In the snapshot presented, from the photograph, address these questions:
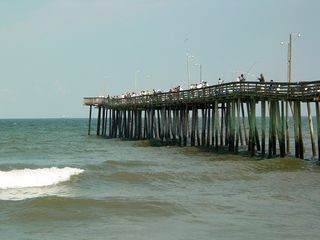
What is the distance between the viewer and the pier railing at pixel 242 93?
24.9m

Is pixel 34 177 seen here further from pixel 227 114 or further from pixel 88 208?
pixel 227 114

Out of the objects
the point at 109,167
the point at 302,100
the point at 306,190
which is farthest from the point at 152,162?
the point at 306,190

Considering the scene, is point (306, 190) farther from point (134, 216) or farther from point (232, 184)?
point (134, 216)

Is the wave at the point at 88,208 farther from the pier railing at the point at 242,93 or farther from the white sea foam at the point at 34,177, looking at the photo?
A: the pier railing at the point at 242,93

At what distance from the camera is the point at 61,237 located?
482 inches

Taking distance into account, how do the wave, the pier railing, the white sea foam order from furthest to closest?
the pier railing → the white sea foam → the wave

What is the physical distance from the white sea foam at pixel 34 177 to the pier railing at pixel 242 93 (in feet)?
31.3

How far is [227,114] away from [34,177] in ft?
46.4

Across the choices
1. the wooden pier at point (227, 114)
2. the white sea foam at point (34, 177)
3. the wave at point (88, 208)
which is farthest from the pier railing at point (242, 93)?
the wave at point (88, 208)

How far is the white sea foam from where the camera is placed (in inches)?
824

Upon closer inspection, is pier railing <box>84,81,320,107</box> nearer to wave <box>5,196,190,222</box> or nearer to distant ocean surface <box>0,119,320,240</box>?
distant ocean surface <box>0,119,320,240</box>

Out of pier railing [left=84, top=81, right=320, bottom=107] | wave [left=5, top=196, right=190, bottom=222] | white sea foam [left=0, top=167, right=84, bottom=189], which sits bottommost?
wave [left=5, top=196, right=190, bottom=222]

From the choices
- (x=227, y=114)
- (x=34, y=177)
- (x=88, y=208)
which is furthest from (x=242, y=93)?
(x=88, y=208)

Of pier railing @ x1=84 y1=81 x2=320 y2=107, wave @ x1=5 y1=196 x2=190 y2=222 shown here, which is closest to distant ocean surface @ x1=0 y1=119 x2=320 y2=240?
wave @ x1=5 y1=196 x2=190 y2=222
